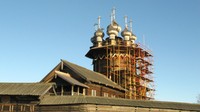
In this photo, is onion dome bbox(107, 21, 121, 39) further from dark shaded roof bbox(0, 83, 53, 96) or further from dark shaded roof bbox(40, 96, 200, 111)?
dark shaded roof bbox(0, 83, 53, 96)

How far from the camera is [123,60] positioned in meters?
53.8

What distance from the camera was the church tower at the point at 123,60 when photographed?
52625 millimetres

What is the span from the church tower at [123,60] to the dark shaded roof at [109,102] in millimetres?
15629

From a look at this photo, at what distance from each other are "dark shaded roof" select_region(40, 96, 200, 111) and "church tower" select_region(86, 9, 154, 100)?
15.6 m

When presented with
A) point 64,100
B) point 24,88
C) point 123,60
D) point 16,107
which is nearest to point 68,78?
point 64,100

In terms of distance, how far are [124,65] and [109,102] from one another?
21090 mm

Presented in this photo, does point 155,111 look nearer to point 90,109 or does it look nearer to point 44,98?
point 90,109

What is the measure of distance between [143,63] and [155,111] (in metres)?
24.4

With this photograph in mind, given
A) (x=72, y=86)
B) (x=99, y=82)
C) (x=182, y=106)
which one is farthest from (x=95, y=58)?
(x=182, y=106)

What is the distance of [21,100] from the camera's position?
33938mm

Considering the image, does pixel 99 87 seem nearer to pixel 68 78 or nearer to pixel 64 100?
pixel 68 78

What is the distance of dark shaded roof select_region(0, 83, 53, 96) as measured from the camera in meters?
33.3

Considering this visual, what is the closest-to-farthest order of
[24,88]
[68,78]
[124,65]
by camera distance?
[24,88] < [68,78] < [124,65]

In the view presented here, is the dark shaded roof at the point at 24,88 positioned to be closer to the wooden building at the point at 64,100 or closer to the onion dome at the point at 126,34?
the wooden building at the point at 64,100
